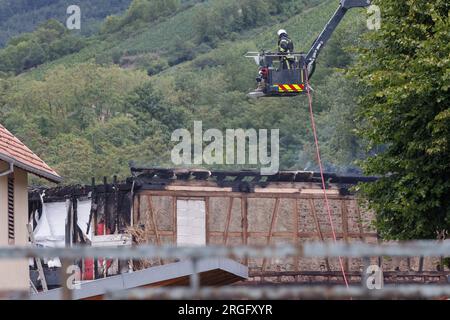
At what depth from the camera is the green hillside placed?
87.8m

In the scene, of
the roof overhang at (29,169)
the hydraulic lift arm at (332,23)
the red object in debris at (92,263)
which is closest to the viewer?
the roof overhang at (29,169)

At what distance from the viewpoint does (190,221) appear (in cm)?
3953

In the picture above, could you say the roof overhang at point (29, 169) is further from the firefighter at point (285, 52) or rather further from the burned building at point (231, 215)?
the burned building at point (231, 215)

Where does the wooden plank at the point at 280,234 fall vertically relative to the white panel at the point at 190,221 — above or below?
below

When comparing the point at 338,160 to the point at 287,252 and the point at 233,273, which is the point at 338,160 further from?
the point at 287,252

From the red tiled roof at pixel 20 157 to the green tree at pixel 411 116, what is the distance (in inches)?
226

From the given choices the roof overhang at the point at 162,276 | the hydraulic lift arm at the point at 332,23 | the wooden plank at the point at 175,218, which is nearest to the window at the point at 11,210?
the roof overhang at the point at 162,276

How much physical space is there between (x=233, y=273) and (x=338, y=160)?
6075cm

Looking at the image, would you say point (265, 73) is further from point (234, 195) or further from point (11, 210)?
point (234, 195)

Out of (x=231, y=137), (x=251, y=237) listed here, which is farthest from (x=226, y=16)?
(x=251, y=237)

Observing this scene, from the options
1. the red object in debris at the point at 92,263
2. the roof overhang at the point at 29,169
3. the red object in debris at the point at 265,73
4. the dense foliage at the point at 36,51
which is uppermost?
the dense foliage at the point at 36,51

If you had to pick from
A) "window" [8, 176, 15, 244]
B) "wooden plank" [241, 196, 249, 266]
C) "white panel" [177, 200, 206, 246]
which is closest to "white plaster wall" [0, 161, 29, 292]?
"window" [8, 176, 15, 244]

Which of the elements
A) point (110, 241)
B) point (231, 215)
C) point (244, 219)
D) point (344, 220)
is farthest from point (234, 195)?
point (110, 241)

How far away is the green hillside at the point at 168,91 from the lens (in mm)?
87812
